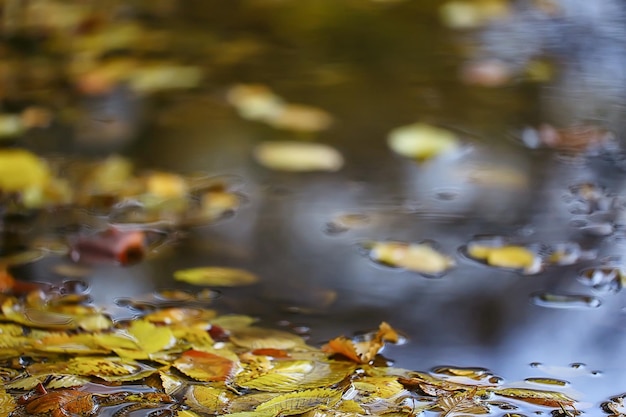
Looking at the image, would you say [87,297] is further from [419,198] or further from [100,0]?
[100,0]

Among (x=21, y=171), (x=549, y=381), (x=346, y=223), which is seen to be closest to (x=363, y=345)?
(x=549, y=381)

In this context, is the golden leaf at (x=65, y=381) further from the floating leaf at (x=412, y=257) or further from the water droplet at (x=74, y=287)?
the floating leaf at (x=412, y=257)

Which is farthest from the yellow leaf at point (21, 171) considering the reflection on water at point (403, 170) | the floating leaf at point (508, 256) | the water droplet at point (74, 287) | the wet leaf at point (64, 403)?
the floating leaf at point (508, 256)

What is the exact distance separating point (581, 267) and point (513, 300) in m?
0.13

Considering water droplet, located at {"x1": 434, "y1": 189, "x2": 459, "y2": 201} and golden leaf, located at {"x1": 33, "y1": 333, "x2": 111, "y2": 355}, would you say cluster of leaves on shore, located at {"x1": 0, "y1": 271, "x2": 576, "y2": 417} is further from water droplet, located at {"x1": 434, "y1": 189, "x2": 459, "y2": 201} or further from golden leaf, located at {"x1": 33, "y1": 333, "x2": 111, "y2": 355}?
water droplet, located at {"x1": 434, "y1": 189, "x2": 459, "y2": 201}

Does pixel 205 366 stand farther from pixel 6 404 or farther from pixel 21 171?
pixel 21 171

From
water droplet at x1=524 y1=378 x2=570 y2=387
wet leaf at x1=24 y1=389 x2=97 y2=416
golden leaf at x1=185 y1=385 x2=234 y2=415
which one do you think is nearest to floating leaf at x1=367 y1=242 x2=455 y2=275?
water droplet at x1=524 y1=378 x2=570 y2=387

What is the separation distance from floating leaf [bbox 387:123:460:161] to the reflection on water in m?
0.02

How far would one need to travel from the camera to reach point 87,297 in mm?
1060

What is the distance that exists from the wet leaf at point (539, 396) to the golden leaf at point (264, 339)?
10.4 inches

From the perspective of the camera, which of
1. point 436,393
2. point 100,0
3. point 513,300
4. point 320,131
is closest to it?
point 436,393

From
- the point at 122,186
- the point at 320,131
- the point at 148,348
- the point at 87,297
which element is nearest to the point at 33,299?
the point at 87,297

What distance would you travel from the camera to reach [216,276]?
1.12 m

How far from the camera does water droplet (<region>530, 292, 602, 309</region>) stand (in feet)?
3.27
